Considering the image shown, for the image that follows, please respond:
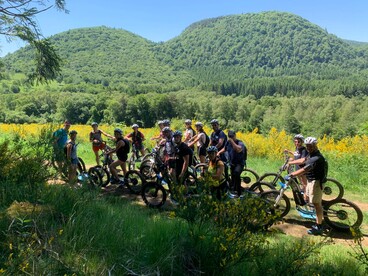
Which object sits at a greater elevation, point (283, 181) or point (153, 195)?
point (283, 181)

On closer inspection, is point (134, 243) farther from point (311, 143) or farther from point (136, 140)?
point (136, 140)

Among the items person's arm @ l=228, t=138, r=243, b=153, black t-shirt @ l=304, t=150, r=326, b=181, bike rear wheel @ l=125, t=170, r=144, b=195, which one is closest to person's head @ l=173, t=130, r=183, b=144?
person's arm @ l=228, t=138, r=243, b=153

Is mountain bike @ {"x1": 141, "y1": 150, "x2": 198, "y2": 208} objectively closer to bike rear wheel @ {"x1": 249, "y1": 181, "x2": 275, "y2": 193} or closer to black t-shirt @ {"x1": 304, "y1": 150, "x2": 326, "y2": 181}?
bike rear wheel @ {"x1": 249, "y1": 181, "x2": 275, "y2": 193}

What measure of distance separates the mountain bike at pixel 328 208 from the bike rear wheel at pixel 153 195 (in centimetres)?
235

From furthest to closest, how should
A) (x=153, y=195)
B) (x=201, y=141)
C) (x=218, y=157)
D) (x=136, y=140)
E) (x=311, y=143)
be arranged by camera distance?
(x=136, y=140)
(x=201, y=141)
(x=153, y=195)
(x=218, y=157)
(x=311, y=143)

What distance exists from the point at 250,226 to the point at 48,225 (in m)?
2.34

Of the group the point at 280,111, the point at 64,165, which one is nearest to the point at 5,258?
the point at 64,165

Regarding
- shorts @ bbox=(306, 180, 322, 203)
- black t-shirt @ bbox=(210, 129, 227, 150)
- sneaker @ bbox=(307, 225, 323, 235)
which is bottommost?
sneaker @ bbox=(307, 225, 323, 235)

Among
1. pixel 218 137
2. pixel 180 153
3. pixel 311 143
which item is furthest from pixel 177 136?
pixel 311 143

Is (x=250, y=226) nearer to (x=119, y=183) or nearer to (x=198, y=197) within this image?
(x=198, y=197)

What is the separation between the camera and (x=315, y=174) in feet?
19.5

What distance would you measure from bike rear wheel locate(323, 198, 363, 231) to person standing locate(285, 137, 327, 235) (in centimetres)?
33

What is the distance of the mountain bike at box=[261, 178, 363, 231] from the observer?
6.20 m

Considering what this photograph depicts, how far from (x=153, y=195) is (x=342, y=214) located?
417 cm
